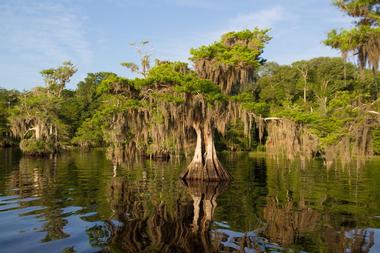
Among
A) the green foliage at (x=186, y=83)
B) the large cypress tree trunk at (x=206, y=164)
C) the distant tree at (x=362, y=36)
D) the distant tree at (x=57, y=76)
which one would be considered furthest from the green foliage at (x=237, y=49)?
the distant tree at (x=57, y=76)

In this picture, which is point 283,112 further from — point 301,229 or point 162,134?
point 301,229

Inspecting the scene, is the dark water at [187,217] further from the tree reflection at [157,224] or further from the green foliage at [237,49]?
the green foliage at [237,49]

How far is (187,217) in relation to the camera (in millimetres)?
13773

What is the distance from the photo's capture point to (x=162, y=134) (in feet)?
78.3

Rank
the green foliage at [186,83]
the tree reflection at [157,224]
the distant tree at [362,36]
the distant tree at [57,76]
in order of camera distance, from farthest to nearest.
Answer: the distant tree at [57,76] < the green foliage at [186,83] < the distant tree at [362,36] < the tree reflection at [157,224]

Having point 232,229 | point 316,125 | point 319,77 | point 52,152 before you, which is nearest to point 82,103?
point 52,152

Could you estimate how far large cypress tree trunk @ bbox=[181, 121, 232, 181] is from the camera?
24.8 m

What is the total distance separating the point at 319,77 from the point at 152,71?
55.3m

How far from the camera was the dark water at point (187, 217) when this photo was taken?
10.2 m

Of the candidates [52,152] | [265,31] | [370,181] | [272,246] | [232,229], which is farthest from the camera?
[52,152]

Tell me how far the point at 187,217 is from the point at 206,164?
1154 centimetres

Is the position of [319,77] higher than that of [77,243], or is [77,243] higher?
[319,77]

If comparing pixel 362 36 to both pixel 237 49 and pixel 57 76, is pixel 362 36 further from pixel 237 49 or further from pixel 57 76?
pixel 57 76

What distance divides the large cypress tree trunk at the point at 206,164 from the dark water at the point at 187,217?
188cm
